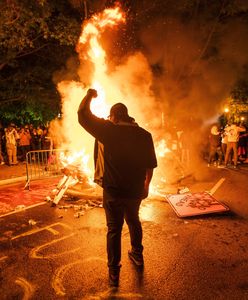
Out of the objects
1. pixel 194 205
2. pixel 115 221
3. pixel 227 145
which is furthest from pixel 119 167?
pixel 227 145

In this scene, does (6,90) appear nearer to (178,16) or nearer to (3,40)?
(3,40)

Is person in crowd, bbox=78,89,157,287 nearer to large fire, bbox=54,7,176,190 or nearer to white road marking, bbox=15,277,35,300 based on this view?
white road marking, bbox=15,277,35,300

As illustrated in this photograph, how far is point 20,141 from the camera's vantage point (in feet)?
50.9

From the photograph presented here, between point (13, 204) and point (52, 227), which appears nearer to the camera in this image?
point (52, 227)

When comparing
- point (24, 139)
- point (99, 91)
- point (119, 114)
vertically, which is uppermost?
point (99, 91)

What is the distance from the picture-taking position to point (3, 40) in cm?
1262

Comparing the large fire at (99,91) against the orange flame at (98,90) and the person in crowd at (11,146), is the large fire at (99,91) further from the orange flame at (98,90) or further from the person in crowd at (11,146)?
the person in crowd at (11,146)

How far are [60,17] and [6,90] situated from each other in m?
4.26

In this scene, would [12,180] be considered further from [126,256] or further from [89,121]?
[89,121]

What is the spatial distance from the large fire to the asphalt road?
2749 millimetres

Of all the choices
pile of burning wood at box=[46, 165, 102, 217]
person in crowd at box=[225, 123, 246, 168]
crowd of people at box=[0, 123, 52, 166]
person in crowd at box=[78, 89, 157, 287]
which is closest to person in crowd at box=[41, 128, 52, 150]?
crowd of people at box=[0, 123, 52, 166]

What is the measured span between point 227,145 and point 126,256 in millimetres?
9756

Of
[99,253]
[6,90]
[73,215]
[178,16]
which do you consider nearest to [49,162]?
[73,215]

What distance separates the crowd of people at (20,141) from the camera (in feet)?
46.8
